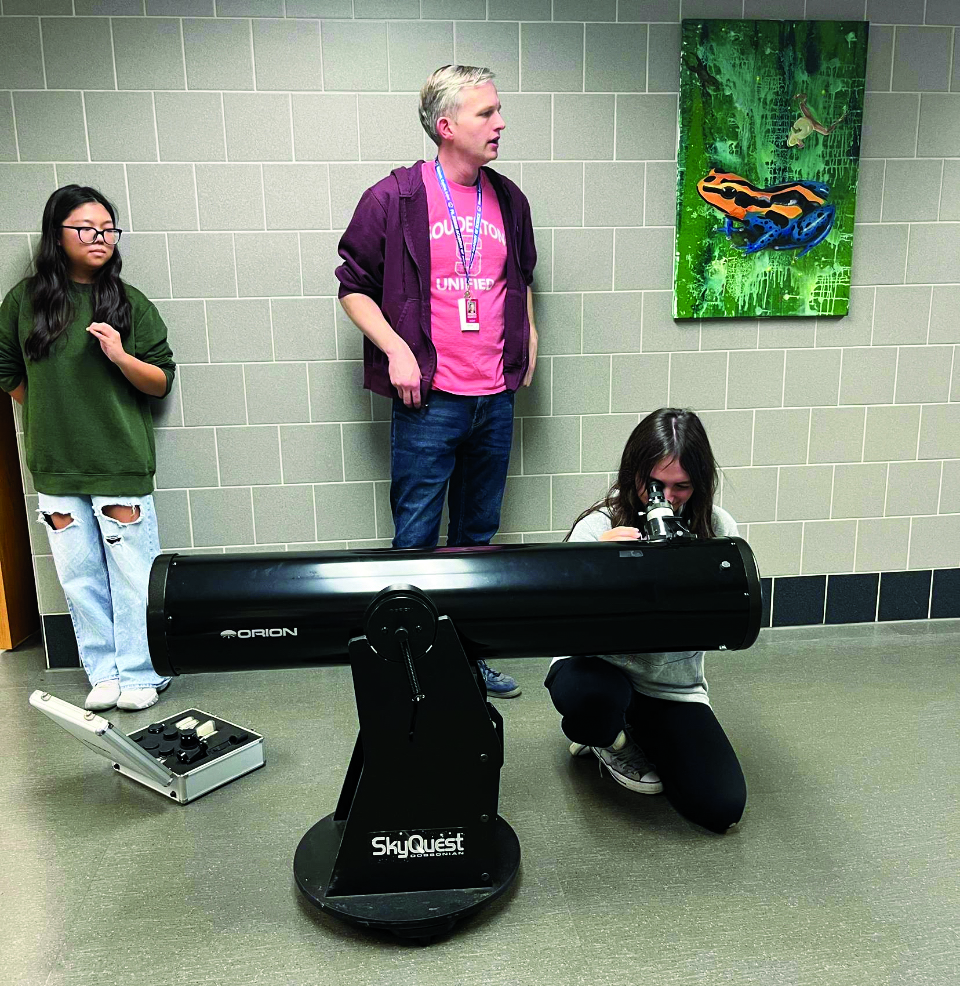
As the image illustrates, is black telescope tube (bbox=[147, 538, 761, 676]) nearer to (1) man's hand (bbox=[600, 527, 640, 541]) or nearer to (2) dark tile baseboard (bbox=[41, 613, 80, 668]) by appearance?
(1) man's hand (bbox=[600, 527, 640, 541])

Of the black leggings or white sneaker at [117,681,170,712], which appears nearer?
the black leggings

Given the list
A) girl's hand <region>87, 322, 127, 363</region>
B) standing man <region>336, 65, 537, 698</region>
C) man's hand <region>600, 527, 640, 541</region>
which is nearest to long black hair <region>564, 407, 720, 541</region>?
man's hand <region>600, 527, 640, 541</region>

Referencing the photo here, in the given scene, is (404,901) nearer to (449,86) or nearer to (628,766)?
(628,766)

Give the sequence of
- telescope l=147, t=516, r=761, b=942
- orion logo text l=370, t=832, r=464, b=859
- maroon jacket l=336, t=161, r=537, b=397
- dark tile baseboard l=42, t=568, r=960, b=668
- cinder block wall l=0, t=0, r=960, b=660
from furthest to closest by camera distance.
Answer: dark tile baseboard l=42, t=568, r=960, b=668
cinder block wall l=0, t=0, r=960, b=660
maroon jacket l=336, t=161, r=537, b=397
orion logo text l=370, t=832, r=464, b=859
telescope l=147, t=516, r=761, b=942

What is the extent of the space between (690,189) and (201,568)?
213cm

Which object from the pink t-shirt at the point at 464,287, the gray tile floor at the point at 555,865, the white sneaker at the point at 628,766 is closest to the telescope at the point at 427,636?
the gray tile floor at the point at 555,865

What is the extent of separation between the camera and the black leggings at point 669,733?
2.06 metres

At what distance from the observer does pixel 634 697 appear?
2.28 metres

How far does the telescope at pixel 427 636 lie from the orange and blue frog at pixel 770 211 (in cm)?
165

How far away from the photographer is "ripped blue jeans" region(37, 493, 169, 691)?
2.81 meters

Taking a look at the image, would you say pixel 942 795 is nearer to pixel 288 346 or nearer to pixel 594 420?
pixel 594 420

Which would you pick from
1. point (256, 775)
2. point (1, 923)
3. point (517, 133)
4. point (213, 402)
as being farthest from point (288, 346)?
point (1, 923)

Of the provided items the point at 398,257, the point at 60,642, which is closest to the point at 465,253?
the point at 398,257

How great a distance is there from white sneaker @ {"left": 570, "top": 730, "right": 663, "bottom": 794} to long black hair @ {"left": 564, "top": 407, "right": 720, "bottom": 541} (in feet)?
1.87
